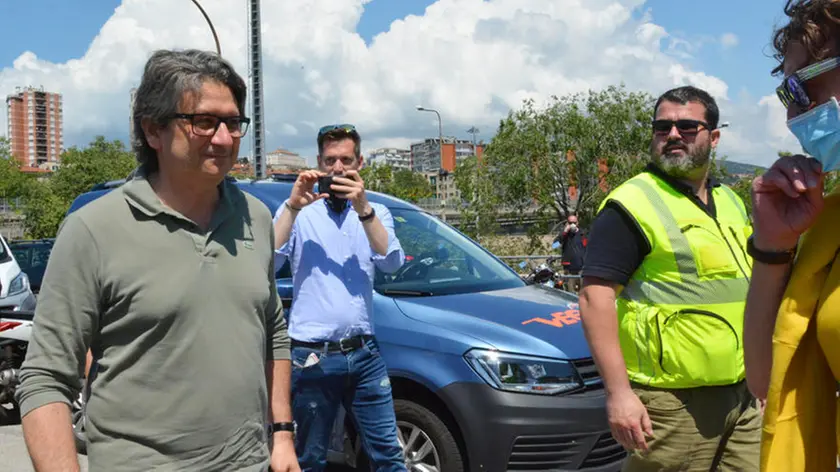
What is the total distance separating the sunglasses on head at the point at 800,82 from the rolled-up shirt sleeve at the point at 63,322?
1627 millimetres

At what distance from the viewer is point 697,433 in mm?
2768

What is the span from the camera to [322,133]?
3811 millimetres

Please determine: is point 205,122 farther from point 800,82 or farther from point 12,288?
point 12,288

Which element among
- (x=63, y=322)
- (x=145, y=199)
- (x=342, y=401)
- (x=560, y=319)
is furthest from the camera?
(x=560, y=319)

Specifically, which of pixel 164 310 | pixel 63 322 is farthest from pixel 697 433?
pixel 63 322

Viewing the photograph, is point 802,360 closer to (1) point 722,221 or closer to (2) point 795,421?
(2) point 795,421

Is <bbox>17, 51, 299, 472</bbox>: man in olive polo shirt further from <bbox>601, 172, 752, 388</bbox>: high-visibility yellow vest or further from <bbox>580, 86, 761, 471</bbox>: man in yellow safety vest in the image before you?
<bbox>601, 172, 752, 388</bbox>: high-visibility yellow vest

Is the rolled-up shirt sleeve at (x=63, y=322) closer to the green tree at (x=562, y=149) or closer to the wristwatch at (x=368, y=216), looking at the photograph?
the wristwatch at (x=368, y=216)

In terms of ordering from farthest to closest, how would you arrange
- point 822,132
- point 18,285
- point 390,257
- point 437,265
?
point 18,285
point 437,265
point 390,257
point 822,132

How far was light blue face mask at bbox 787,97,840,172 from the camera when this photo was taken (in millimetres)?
1444

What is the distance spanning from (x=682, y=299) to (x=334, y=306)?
5.14 feet

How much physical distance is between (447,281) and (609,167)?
27081 millimetres

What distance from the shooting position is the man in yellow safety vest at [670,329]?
2736 mm

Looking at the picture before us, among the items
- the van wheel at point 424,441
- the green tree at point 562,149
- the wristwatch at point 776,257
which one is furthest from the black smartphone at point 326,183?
the green tree at point 562,149
